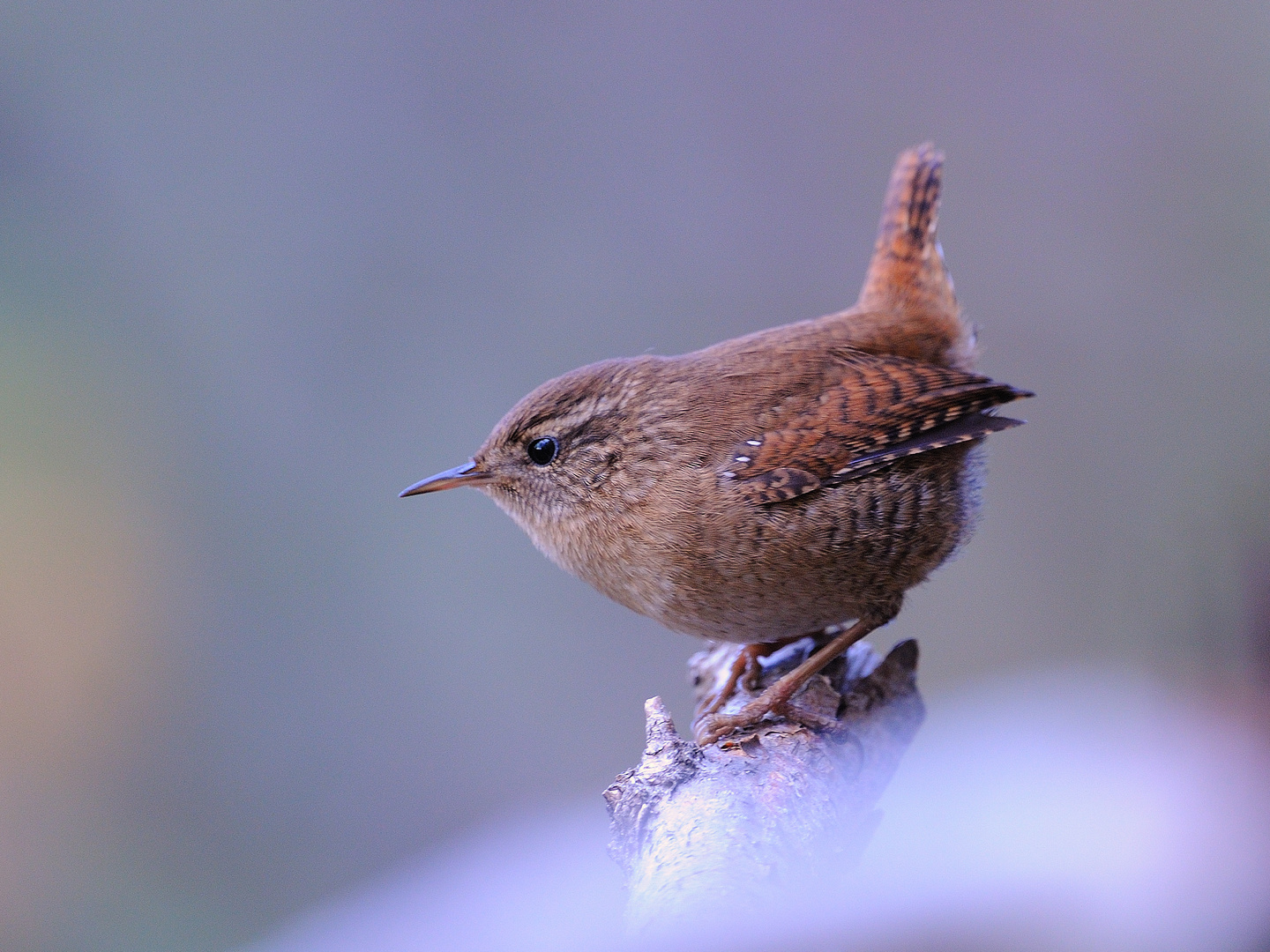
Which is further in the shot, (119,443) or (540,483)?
(119,443)

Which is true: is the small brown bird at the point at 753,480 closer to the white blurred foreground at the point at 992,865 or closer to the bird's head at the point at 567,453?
the bird's head at the point at 567,453

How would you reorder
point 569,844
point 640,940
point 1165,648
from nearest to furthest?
point 640,940, point 569,844, point 1165,648

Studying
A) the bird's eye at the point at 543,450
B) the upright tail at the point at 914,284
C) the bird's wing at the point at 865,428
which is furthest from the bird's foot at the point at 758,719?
the upright tail at the point at 914,284

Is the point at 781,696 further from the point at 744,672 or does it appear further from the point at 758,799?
the point at 758,799

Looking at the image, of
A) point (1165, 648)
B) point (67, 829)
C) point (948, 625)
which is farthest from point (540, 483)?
point (1165, 648)

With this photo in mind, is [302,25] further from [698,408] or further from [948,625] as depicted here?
[948,625]
